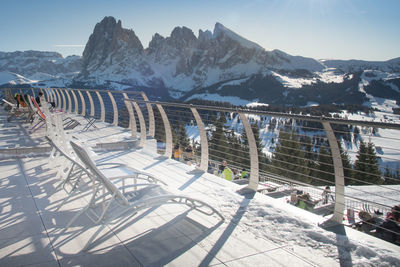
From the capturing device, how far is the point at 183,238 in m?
2.54

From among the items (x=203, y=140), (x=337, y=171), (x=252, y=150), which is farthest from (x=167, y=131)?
(x=337, y=171)

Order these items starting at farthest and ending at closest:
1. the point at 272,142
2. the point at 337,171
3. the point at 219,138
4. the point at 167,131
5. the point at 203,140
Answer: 1. the point at 219,138
2. the point at 272,142
3. the point at 167,131
4. the point at 203,140
5. the point at 337,171

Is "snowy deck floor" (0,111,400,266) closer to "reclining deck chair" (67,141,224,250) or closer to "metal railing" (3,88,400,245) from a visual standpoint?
"reclining deck chair" (67,141,224,250)

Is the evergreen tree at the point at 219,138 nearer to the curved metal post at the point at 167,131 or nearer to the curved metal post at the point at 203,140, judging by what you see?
the curved metal post at the point at 203,140

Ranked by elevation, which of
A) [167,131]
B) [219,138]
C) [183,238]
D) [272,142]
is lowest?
[219,138]

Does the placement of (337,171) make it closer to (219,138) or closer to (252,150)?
(252,150)

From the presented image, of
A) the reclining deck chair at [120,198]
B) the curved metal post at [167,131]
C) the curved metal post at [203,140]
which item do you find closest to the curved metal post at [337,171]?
the reclining deck chair at [120,198]

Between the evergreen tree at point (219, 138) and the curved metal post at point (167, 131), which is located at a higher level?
the curved metal post at point (167, 131)

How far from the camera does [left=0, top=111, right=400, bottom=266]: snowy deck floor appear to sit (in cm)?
219

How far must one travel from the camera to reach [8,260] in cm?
209

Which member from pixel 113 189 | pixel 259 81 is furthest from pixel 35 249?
pixel 259 81

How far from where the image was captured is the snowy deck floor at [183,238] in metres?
2.19

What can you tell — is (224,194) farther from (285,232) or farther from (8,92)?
(8,92)

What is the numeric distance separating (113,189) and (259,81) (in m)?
203
